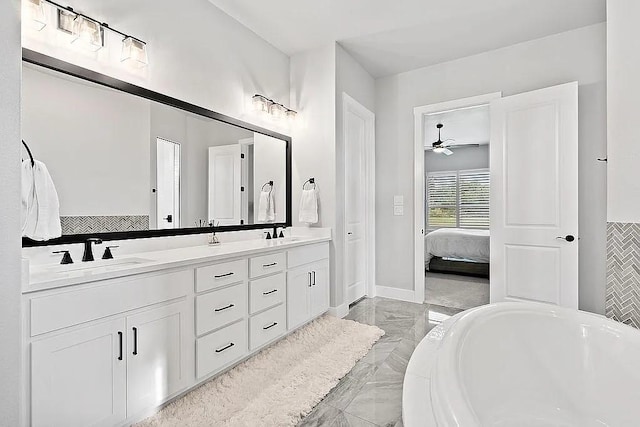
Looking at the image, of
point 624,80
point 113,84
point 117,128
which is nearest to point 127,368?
point 117,128

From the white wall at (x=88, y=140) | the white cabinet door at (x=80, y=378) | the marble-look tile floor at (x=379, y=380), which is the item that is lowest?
the marble-look tile floor at (x=379, y=380)

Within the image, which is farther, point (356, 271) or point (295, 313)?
point (356, 271)

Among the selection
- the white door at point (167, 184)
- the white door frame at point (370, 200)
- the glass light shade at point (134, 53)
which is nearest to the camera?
the glass light shade at point (134, 53)

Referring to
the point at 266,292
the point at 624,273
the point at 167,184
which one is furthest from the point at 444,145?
the point at 167,184

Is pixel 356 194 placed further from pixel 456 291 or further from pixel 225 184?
pixel 456 291

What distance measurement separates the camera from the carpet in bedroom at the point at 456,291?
3.71 metres

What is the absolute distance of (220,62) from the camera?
2.71m

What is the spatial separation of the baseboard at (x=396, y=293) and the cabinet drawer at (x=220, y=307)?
2232mm

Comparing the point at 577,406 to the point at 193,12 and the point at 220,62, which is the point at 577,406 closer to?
the point at 220,62

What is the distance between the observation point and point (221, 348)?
202cm

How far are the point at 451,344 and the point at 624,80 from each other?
1.64 metres

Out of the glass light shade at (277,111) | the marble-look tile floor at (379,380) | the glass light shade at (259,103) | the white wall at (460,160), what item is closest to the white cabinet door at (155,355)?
the marble-look tile floor at (379,380)

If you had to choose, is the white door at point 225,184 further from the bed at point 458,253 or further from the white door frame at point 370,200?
the bed at point 458,253

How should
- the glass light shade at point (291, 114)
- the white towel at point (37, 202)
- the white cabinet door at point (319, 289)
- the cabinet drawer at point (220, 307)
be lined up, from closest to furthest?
1. the white towel at point (37, 202)
2. the cabinet drawer at point (220, 307)
3. the white cabinet door at point (319, 289)
4. the glass light shade at point (291, 114)
